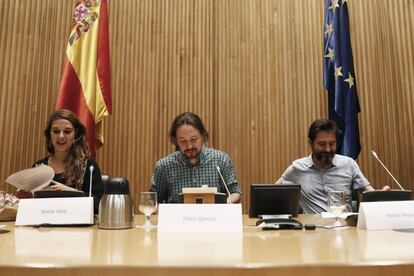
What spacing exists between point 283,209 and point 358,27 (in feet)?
8.94

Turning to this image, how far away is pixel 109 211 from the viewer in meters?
1.47

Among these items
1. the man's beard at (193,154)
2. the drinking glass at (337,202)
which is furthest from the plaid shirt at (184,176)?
the drinking glass at (337,202)

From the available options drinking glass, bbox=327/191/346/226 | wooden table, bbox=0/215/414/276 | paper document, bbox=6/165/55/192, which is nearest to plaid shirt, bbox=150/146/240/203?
paper document, bbox=6/165/55/192

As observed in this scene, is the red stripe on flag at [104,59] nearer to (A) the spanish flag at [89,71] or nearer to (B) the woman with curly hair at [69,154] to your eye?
(A) the spanish flag at [89,71]

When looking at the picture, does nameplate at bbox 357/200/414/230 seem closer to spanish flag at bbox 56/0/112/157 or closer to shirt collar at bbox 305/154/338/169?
shirt collar at bbox 305/154/338/169

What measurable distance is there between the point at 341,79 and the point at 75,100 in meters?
2.47

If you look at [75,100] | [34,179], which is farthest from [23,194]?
[75,100]

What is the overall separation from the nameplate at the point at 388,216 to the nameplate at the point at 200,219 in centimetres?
49

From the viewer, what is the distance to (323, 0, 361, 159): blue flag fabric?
332cm

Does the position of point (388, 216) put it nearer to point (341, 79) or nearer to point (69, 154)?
point (69, 154)

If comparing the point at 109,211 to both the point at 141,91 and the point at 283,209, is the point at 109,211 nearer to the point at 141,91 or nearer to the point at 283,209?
the point at 283,209

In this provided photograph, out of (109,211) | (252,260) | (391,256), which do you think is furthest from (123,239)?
(391,256)

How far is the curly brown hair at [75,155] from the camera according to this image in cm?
240

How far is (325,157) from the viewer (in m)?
2.86
